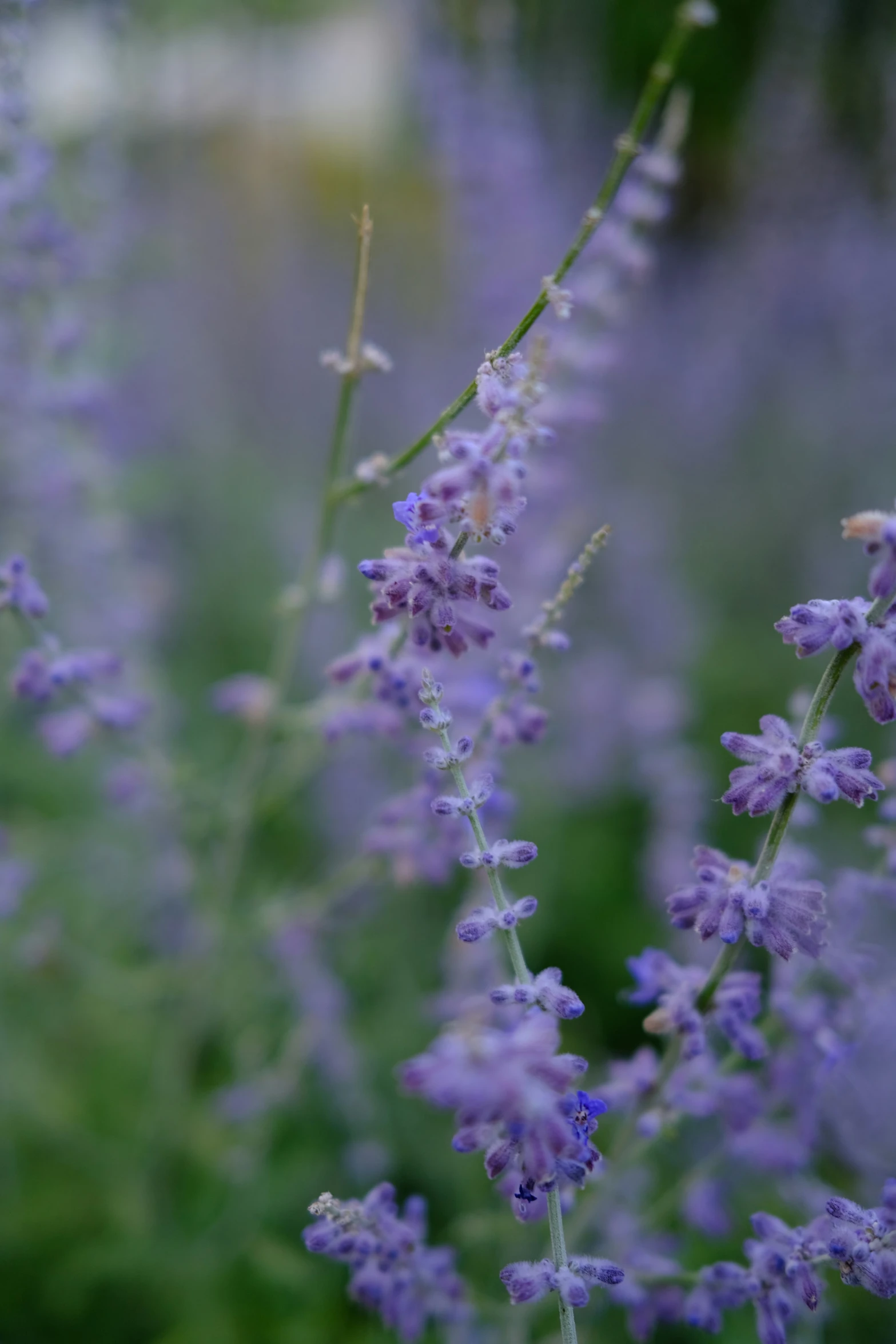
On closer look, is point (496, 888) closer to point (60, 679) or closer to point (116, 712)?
point (60, 679)

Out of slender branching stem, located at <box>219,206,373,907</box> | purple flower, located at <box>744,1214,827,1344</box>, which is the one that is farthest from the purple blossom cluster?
slender branching stem, located at <box>219,206,373,907</box>

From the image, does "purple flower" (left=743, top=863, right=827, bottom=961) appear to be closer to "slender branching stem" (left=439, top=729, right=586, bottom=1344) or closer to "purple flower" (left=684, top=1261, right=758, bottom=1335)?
"slender branching stem" (left=439, top=729, right=586, bottom=1344)

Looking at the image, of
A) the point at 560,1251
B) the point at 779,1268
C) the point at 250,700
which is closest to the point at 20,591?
the point at 250,700

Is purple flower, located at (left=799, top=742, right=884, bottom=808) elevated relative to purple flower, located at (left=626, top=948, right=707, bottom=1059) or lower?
elevated

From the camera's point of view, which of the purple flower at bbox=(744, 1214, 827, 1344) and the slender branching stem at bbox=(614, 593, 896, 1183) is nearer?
the slender branching stem at bbox=(614, 593, 896, 1183)

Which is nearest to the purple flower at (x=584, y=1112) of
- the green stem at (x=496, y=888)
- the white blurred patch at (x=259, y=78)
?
the green stem at (x=496, y=888)

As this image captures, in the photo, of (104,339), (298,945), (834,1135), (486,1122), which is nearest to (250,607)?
(104,339)
